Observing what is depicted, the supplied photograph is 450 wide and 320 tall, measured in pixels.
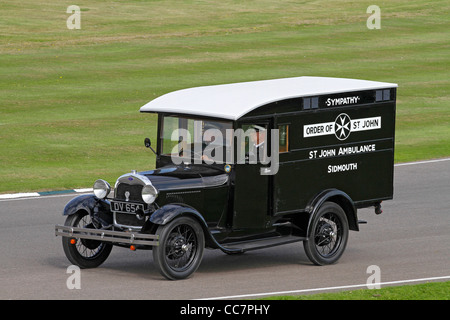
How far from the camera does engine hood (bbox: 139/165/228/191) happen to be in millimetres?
11935

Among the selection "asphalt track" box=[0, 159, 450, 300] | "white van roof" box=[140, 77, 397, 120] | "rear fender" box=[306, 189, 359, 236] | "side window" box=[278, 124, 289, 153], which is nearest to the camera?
"asphalt track" box=[0, 159, 450, 300]

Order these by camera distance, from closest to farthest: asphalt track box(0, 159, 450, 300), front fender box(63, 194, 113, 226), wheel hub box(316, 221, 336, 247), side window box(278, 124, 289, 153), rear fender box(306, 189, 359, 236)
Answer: asphalt track box(0, 159, 450, 300) → front fender box(63, 194, 113, 226) → side window box(278, 124, 289, 153) → rear fender box(306, 189, 359, 236) → wheel hub box(316, 221, 336, 247)

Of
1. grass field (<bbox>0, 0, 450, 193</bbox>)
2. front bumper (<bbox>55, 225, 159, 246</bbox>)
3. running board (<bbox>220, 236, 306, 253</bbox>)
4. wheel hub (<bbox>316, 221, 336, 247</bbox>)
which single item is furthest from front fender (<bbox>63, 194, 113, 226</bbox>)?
grass field (<bbox>0, 0, 450, 193</bbox>)

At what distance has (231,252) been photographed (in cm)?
1220

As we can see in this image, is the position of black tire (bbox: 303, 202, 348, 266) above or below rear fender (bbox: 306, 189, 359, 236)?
below

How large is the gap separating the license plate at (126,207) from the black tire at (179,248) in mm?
557

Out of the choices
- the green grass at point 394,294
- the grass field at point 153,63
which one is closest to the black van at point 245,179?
the green grass at point 394,294

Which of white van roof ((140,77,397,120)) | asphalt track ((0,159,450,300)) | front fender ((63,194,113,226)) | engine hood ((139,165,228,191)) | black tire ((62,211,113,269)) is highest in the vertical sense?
white van roof ((140,77,397,120))

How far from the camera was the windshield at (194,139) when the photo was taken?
40.5 feet

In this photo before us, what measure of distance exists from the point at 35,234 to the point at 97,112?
40.3 feet

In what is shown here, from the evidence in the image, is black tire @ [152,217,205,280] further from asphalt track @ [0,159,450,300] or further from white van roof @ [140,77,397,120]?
white van roof @ [140,77,397,120]

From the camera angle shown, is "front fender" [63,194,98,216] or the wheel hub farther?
the wheel hub

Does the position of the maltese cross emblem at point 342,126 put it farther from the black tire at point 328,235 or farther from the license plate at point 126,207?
the license plate at point 126,207

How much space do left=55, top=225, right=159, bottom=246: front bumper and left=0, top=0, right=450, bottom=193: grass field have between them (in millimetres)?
6614
